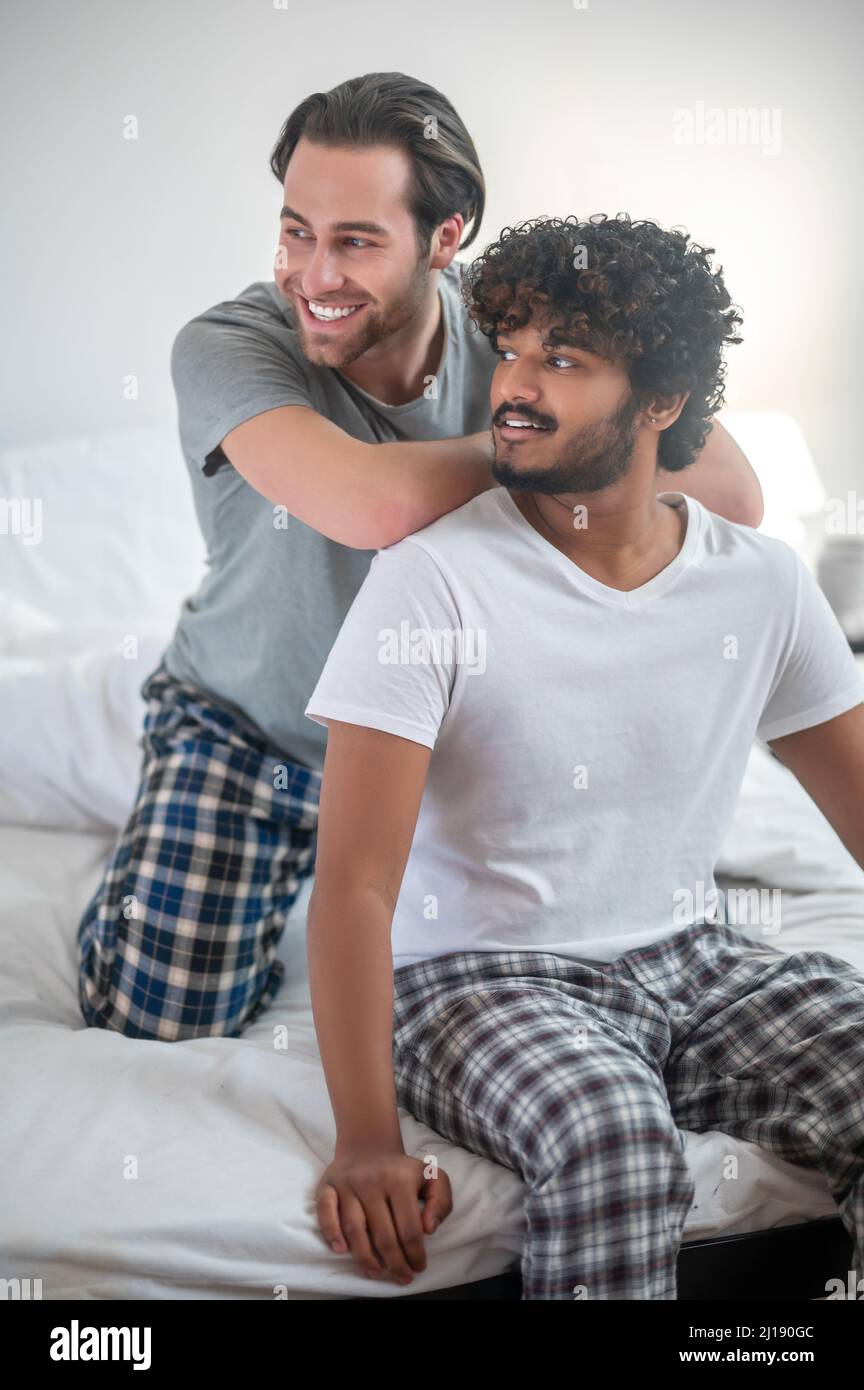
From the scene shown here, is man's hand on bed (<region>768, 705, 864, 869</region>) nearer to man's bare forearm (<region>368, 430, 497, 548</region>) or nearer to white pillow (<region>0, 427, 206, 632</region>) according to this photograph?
man's bare forearm (<region>368, 430, 497, 548</region>)

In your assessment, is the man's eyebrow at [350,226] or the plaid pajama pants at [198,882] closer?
the man's eyebrow at [350,226]

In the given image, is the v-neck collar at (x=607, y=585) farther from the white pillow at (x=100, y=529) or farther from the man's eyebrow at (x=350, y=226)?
the white pillow at (x=100, y=529)

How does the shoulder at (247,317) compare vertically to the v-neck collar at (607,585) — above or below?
above

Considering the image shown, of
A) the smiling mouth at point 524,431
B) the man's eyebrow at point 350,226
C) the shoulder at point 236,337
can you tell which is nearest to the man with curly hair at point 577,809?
the smiling mouth at point 524,431

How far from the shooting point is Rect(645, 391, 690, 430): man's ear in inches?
40.2

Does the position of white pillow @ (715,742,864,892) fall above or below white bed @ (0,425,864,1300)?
above

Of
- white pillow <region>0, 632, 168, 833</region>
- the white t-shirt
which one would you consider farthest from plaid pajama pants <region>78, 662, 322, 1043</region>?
the white t-shirt

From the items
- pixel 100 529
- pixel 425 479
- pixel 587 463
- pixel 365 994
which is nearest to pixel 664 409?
pixel 587 463

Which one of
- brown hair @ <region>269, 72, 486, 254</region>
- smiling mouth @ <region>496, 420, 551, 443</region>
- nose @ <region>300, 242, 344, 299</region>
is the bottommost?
smiling mouth @ <region>496, 420, 551, 443</region>

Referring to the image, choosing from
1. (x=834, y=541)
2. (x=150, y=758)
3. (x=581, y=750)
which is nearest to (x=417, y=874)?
(x=581, y=750)

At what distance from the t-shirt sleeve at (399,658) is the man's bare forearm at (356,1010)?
Result: 14 centimetres

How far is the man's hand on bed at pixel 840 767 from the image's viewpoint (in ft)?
3.67

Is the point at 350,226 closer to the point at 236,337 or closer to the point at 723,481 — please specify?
the point at 236,337
